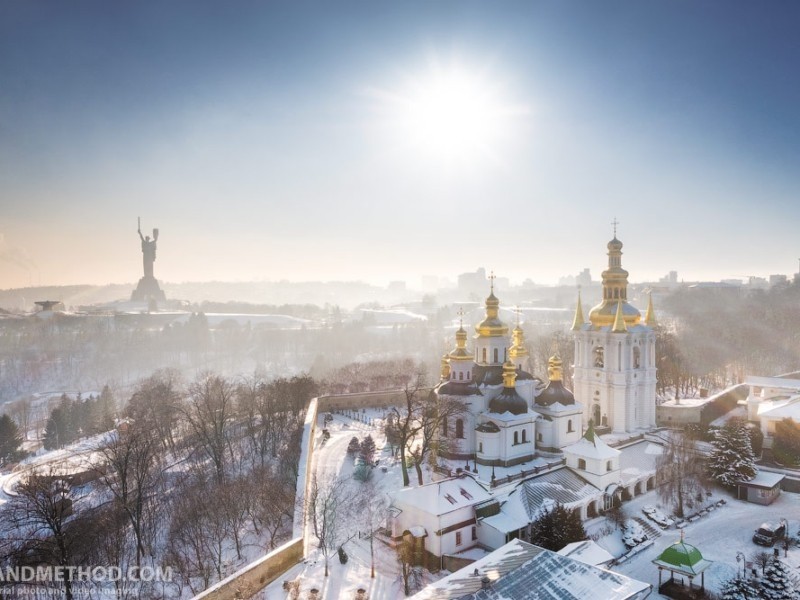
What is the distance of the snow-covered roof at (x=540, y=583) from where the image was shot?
400 inches

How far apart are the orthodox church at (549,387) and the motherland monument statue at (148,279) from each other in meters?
69.6

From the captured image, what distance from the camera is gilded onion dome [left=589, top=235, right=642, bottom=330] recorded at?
973 inches

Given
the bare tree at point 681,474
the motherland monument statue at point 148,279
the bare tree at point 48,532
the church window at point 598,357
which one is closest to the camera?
the bare tree at point 48,532

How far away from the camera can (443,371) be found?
977 inches

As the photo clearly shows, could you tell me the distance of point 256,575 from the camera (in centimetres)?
1268

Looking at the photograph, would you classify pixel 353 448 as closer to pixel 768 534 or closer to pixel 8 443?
pixel 768 534

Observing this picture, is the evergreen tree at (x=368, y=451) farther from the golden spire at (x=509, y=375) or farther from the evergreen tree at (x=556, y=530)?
the evergreen tree at (x=556, y=530)

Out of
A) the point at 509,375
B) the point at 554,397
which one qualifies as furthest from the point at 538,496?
the point at 554,397

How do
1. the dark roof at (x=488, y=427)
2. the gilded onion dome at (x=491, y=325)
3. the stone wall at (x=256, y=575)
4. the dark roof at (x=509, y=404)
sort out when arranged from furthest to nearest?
the gilded onion dome at (x=491, y=325)
the dark roof at (x=509, y=404)
the dark roof at (x=488, y=427)
the stone wall at (x=256, y=575)

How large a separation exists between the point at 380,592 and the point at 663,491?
11688mm

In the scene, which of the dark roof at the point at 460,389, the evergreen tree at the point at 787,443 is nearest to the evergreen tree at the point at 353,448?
the dark roof at the point at 460,389

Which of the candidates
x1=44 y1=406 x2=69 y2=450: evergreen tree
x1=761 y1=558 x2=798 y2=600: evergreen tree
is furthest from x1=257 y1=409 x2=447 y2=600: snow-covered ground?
x1=44 y1=406 x2=69 y2=450: evergreen tree

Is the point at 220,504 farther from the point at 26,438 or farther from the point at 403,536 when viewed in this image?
the point at 26,438

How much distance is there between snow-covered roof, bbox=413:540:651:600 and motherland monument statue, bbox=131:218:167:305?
7882cm
